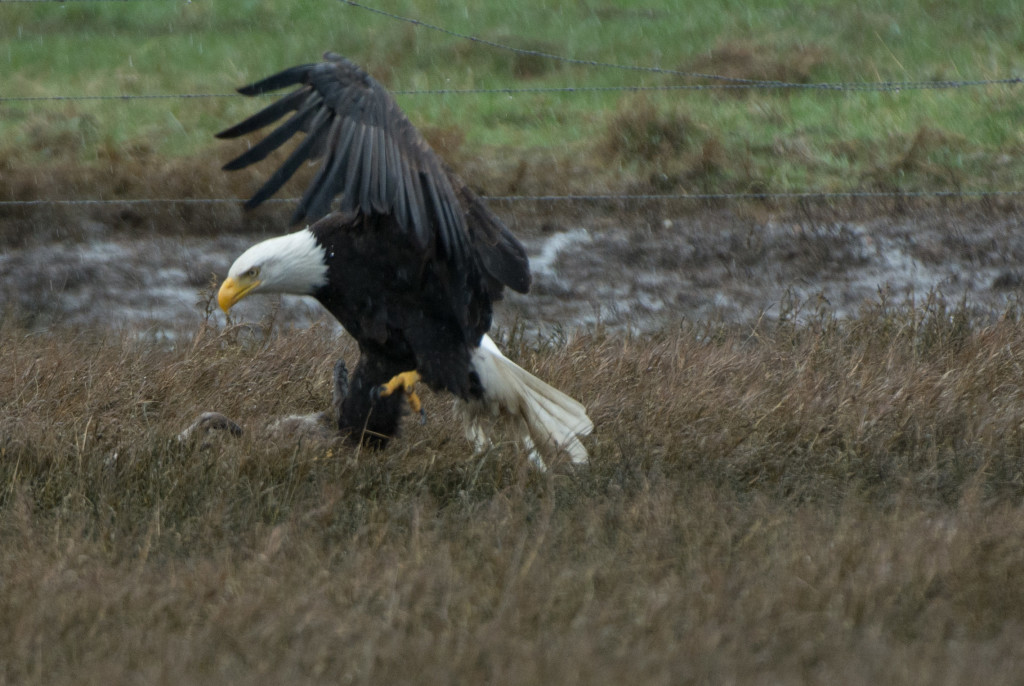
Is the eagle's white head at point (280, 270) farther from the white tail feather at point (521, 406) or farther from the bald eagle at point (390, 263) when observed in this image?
the white tail feather at point (521, 406)

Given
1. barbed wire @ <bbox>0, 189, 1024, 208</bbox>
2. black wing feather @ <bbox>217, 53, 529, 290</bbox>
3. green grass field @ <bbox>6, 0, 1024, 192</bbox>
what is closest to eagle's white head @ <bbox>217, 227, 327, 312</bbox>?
black wing feather @ <bbox>217, 53, 529, 290</bbox>

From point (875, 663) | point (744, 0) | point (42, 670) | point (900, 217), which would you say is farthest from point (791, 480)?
point (744, 0)

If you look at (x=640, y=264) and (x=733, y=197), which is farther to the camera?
(x=733, y=197)

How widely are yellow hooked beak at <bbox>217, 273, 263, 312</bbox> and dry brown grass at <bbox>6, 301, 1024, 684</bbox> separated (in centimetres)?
50

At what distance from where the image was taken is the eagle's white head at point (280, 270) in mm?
4328

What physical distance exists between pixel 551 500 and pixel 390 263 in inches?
42.1

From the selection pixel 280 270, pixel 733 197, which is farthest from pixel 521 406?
pixel 733 197

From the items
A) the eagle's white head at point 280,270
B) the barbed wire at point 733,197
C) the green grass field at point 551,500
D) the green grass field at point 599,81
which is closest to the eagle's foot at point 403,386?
the green grass field at point 551,500

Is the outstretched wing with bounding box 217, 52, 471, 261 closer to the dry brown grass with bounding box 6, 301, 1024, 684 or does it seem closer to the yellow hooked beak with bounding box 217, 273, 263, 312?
the yellow hooked beak with bounding box 217, 273, 263, 312

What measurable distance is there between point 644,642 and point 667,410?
1859 millimetres

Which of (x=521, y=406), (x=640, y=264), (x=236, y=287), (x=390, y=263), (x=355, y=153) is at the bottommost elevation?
(x=640, y=264)

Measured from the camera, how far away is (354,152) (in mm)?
3973

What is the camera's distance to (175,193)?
27.7 ft

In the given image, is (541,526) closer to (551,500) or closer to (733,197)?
(551,500)
